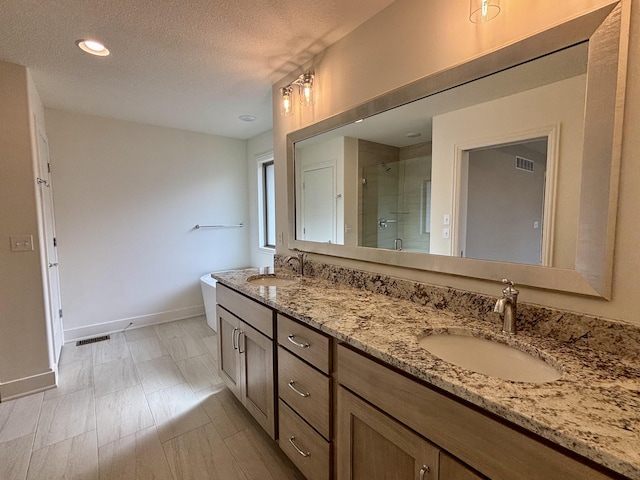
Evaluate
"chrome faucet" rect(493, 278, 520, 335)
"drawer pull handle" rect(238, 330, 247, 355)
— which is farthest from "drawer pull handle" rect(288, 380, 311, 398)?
"chrome faucet" rect(493, 278, 520, 335)

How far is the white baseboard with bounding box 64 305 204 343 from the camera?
10.4ft

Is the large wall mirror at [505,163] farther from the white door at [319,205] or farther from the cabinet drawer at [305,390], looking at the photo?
the cabinet drawer at [305,390]

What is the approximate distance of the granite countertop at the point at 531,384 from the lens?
22.9 inches

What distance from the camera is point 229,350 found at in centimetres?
205

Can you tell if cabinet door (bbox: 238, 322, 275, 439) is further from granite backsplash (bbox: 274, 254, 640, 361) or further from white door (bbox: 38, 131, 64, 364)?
→ white door (bbox: 38, 131, 64, 364)

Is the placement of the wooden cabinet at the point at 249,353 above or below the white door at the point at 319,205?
below

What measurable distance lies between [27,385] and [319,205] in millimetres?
2539

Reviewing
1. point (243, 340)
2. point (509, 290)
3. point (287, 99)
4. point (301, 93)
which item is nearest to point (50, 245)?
point (243, 340)

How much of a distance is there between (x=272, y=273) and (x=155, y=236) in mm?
2100

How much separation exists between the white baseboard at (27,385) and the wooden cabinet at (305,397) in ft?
6.57

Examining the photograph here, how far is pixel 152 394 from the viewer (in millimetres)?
2229

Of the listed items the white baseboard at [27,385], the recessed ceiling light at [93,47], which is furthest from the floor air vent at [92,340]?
the recessed ceiling light at [93,47]

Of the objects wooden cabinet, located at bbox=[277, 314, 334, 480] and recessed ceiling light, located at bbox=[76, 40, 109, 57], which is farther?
recessed ceiling light, located at bbox=[76, 40, 109, 57]

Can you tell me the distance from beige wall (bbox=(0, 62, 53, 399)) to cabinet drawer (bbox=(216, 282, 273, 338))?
1.40 metres
